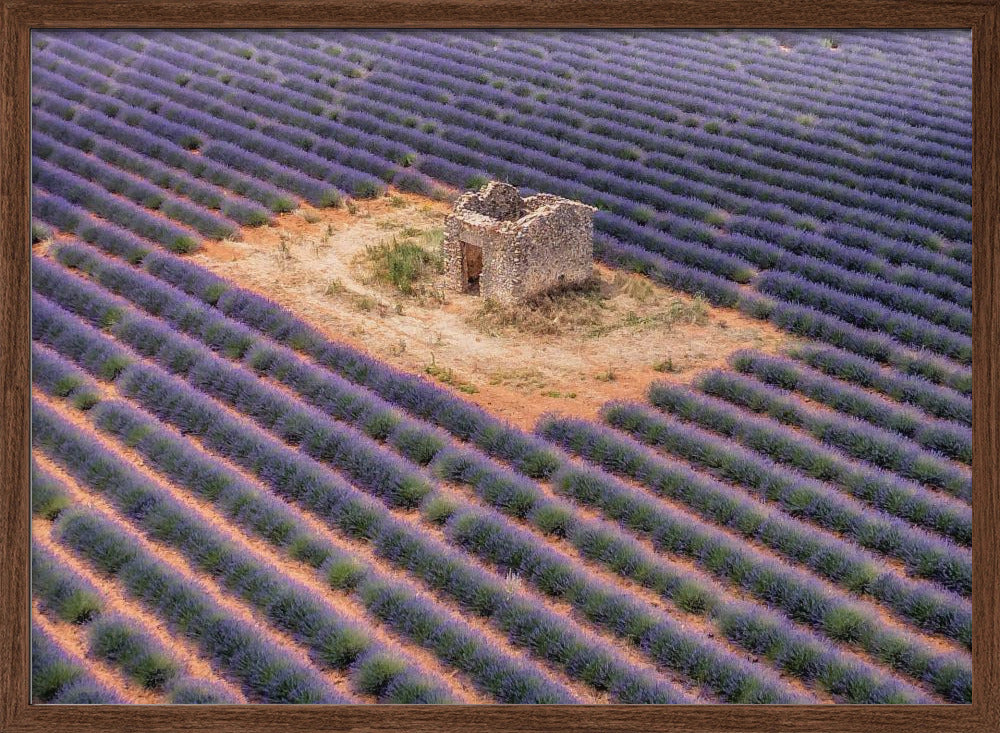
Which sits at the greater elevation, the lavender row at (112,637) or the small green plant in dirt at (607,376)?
the small green plant in dirt at (607,376)

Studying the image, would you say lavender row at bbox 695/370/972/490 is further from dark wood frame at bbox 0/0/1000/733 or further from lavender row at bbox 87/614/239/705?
lavender row at bbox 87/614/239/705

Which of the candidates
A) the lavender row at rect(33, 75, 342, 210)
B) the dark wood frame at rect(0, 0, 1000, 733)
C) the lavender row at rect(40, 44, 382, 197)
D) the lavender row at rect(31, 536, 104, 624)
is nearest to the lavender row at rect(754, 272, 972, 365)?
the dark wood frame at rect(0, 0, 1000, 733)

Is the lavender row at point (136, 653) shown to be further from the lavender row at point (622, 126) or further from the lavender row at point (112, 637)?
the lavender row at point (622, 126)

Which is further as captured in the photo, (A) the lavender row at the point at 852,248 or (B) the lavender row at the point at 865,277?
(A) the lavender row at the point at 852,248

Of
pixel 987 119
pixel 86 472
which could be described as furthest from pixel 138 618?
pixel 987 119

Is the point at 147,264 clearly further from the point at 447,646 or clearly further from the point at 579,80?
the point at 447,646

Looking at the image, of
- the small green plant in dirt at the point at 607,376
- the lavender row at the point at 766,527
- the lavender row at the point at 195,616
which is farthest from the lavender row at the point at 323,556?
the small green plant in dirt at the point at 607,376
